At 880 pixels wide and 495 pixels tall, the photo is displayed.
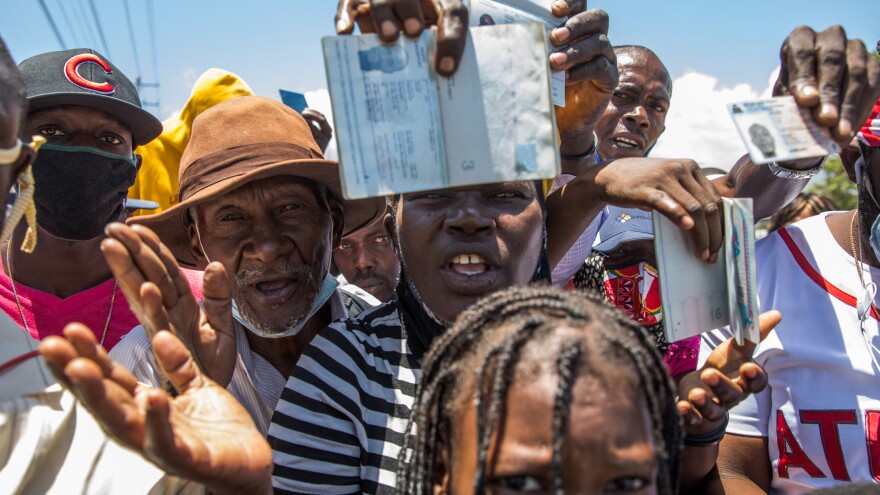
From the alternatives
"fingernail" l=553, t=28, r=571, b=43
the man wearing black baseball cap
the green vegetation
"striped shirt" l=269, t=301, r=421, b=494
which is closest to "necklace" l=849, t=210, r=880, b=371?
"fingernail" l=553, t=28, r=571, b=43

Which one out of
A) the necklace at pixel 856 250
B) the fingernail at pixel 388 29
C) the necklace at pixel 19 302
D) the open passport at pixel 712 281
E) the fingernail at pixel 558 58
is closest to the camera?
the fingernail at pixel 388 29

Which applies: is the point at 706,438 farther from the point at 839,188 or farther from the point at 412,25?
the point at 839,188

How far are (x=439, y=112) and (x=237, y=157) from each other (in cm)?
113

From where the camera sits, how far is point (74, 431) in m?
1.71

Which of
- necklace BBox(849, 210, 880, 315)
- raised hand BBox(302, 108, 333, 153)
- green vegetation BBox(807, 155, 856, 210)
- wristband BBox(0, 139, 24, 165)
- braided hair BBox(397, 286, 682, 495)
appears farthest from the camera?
green vegetation BBox(807, 155, 856, 210)

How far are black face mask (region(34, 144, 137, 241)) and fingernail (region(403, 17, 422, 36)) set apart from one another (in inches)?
70.6

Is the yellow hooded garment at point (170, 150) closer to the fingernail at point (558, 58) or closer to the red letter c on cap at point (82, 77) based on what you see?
the red letter c on cap at point (82, 77)

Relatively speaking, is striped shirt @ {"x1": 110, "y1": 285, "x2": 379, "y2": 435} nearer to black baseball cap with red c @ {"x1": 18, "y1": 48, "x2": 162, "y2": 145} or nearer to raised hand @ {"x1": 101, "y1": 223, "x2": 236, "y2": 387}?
raised hand @ {"x1": 101, "y1": 223, "x2": 236, "y2": 387}

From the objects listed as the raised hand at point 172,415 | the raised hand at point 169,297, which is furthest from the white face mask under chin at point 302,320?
the raised hand at point 172,415

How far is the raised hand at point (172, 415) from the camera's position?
1.28 meters

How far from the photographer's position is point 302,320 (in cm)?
274

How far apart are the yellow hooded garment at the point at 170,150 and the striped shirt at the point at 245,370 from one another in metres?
2.09

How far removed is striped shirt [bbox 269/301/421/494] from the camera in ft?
6.52

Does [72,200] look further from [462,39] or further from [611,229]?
[611,229]
